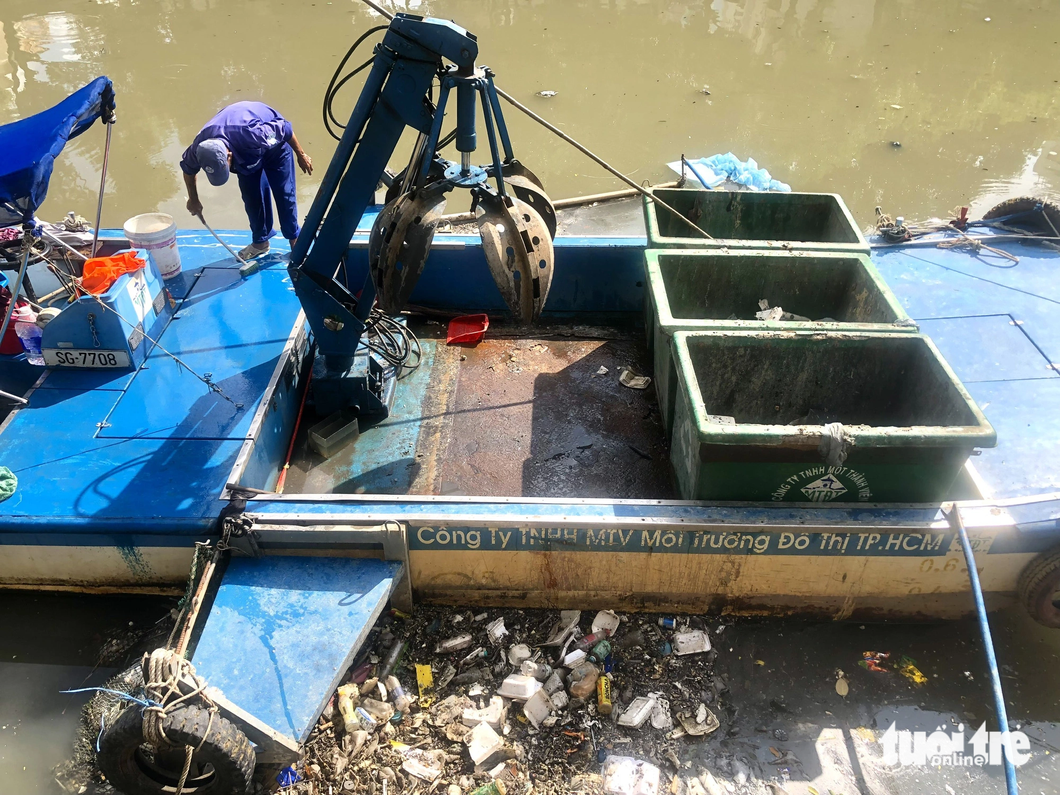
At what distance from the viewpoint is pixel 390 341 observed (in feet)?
14.5

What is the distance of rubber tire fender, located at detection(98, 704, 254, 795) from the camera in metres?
2.51

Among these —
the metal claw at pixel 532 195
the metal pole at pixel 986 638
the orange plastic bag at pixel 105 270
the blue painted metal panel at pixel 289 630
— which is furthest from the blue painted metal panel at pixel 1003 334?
the orange plastic bag at pixel 105 270

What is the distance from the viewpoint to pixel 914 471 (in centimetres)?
302

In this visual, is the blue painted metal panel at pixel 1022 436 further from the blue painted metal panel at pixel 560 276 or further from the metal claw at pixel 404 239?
the metal claw at pixel 404 239

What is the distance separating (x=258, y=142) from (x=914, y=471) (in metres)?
4.24

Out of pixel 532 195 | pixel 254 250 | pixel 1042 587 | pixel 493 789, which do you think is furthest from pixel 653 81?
pixel 493 789

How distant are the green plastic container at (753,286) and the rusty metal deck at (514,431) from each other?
0.30 meters

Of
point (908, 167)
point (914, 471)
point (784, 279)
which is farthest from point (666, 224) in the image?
point (908, 167)

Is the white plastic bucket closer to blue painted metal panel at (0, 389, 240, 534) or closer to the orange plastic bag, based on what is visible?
the orange plastic bag

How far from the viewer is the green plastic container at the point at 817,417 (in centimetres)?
289

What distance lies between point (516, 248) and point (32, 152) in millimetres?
2305

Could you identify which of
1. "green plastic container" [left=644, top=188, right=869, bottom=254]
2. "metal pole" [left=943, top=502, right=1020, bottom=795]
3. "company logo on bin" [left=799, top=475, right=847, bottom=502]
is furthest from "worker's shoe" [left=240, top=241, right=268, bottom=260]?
"metal pole" [left=943, top=502, right=1020, bottom=795]

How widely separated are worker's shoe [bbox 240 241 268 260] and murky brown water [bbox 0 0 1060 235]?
2.60m

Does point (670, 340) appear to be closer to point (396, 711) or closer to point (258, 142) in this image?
point (396, 711)
